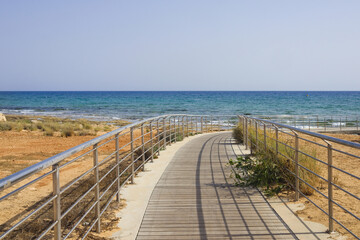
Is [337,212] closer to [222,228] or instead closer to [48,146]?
[222,228]

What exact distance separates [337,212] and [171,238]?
284 centimetres

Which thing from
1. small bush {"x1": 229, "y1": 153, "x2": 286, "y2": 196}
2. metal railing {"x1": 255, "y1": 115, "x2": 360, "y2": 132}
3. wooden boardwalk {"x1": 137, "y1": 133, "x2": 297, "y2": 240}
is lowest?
metal railing {"x1": 255, "y1": 115, "x2": 360, "y2": 132}

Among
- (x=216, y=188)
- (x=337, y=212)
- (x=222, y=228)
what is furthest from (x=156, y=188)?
(x=337, y=212)

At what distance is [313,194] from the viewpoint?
6.71 meters

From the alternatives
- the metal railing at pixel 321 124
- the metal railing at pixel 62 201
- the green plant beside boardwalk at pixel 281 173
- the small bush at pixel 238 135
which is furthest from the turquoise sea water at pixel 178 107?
the green plant beside boardwalk at pixel 281 173

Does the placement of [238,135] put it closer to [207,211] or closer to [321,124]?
[207,211]

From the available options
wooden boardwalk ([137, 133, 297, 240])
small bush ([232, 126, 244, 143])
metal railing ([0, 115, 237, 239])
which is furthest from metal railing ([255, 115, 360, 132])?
metal railing ([0, 115, 237, 239])

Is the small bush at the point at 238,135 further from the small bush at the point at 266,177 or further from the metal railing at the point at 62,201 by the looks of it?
the small bush at the point at 266,177

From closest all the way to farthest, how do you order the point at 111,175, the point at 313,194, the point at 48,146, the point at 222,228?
the point at 222,228 → the point at 313,194 → the point at 111,175 → the point at 48,146

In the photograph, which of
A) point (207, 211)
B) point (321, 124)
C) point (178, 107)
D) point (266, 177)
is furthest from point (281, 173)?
point (178, 107)

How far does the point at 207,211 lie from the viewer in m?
5.55

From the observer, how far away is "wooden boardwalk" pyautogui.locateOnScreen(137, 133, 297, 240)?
4.66m

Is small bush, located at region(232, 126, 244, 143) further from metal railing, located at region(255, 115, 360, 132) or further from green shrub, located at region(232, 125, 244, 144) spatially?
metal railing, located at region(255, 115, 360, 132)

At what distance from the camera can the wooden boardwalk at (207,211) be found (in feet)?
15.3
